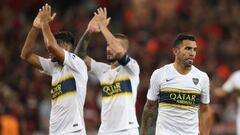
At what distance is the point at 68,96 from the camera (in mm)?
12047

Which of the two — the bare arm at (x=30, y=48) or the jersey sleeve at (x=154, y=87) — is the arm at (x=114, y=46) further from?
the bare arm at (x=30, y=48)

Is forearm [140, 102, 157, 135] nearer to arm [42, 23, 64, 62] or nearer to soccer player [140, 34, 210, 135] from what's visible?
soccer player [140, 34, 210, 135]

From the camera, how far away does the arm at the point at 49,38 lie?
11.8 meters

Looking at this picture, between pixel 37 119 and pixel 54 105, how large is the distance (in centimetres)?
667

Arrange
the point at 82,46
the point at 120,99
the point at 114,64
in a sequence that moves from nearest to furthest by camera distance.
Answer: the point at 120,99
the point at 82,46
the point at 114,64

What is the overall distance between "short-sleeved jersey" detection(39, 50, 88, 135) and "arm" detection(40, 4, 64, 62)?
10 centimetres

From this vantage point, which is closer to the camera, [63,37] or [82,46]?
[63,37]

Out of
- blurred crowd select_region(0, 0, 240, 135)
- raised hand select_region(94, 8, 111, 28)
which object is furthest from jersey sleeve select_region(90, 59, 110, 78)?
blurred crowd select_region(0, 0, 240, 135)

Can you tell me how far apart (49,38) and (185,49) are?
178cm

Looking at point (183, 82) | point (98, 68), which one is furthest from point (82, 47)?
point (183, 82)

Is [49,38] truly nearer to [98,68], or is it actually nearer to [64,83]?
[64,83]

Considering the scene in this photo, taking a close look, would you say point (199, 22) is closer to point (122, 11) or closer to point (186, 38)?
point (122, 11)

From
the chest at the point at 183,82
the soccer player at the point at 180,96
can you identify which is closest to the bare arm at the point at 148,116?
the soccer player at the point at 180,96

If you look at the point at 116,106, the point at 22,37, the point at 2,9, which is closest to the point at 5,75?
the point at 22,37
